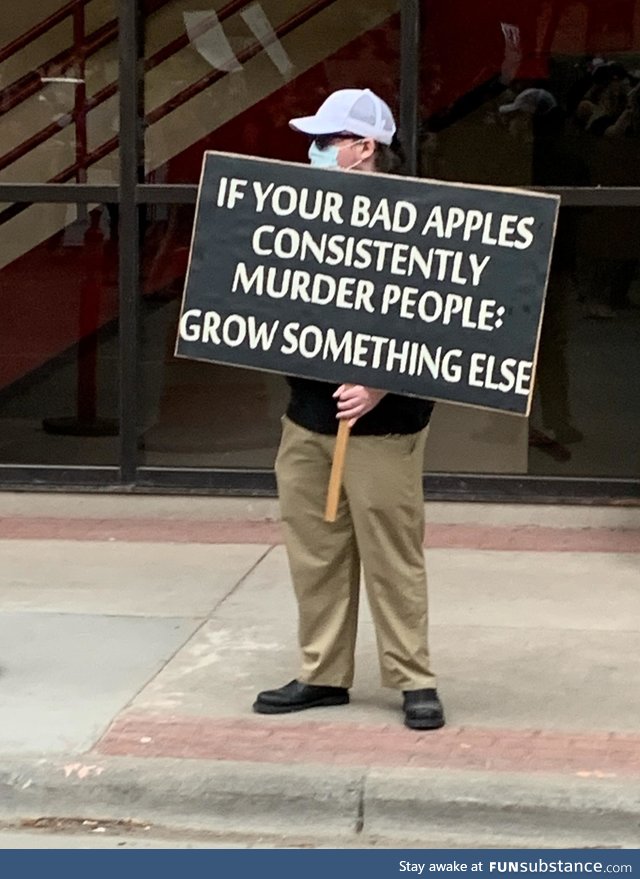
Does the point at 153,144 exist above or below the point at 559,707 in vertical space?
above

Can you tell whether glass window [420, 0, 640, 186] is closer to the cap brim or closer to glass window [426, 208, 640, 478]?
glass window [426, 208, 640, 478]

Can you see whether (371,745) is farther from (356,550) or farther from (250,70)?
(250,70)

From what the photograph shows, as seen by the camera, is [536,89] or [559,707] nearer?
[559,707]

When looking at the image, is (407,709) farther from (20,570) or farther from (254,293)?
(20,570)

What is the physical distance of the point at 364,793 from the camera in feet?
16.9

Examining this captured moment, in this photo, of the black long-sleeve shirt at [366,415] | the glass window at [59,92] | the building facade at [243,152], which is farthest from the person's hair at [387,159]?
the glass window at [59,92]

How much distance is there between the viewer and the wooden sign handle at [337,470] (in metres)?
5.45

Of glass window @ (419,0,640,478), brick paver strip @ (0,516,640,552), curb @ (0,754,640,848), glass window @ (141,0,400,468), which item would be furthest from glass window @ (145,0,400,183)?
curb @ (0,754,640,848)

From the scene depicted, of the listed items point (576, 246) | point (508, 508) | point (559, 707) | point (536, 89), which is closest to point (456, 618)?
point (559, 707)

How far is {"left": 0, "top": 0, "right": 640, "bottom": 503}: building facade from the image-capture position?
874cm

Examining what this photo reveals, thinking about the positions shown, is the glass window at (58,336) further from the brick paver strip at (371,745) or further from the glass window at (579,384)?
the brick paver strip at (371,745)

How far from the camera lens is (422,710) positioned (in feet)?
18.6

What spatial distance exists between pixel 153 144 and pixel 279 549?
2380 mm

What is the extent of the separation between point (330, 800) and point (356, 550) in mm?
952
